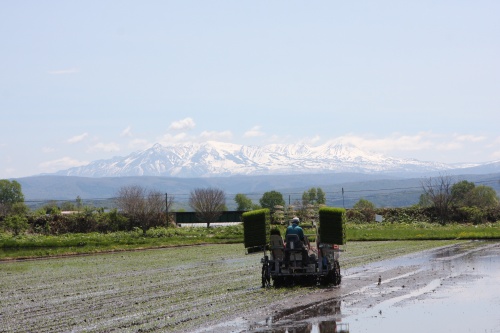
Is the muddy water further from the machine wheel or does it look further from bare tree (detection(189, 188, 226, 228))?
bare tree (detection(189, 188, 226, 228))

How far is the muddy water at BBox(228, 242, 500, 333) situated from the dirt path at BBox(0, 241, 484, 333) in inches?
7.8

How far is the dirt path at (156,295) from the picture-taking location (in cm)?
2067

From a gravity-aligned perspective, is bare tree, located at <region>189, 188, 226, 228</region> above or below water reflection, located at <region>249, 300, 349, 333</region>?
above

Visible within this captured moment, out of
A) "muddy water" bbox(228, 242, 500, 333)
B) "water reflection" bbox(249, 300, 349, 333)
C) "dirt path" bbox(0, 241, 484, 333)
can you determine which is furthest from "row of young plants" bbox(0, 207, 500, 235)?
"water reflection" bbox(249, 300, 349, 333)

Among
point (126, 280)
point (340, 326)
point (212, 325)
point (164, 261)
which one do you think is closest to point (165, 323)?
point (212, 325)

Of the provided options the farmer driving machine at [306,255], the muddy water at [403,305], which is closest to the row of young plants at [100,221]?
the muddy water at [403,305]

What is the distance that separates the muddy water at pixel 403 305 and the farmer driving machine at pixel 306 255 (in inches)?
42.6

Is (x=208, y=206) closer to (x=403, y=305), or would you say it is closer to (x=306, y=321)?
(x=403, y=305)

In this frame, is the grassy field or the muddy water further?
the grassy field

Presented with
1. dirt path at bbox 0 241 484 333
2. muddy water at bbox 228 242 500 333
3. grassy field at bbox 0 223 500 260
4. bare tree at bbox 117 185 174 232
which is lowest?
muddy water at bbox 228 242 500 333

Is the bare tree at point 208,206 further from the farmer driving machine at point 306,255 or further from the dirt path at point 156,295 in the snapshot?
the farmer driving machine at point 306,255

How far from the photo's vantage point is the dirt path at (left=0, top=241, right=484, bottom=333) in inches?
814

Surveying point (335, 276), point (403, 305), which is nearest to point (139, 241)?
point (335, 276)

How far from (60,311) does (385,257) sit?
81.1 feet
